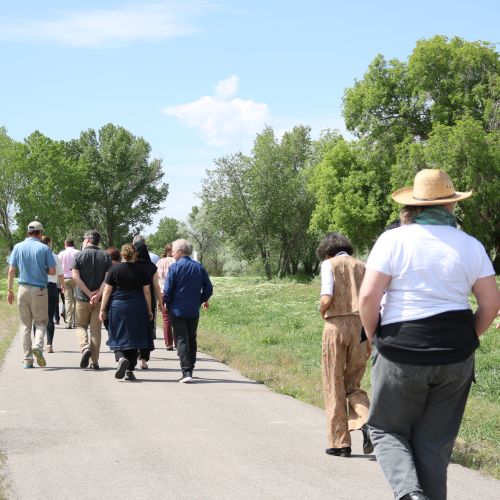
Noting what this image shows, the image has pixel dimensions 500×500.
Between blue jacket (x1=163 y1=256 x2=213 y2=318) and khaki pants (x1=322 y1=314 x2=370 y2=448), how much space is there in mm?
4456

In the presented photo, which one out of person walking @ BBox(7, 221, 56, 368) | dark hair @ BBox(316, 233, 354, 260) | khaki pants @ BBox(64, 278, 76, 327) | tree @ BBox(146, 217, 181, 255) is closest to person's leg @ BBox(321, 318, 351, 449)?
dark hair @ BBox(316, 233, 354, 260)

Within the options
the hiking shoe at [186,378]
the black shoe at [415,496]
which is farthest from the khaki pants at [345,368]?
the hiking shoe at [186,378]

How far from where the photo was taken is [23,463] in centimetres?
714

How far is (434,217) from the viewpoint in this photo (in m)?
4.90

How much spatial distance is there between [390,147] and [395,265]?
165 feet

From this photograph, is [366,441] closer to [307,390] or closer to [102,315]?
[307,390]

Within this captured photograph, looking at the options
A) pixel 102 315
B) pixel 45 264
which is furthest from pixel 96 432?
pixel 45 264

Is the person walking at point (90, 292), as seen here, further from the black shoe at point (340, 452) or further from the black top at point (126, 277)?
the black shoe at point (340, 452)

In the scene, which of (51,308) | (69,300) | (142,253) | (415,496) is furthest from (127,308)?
(69,300)

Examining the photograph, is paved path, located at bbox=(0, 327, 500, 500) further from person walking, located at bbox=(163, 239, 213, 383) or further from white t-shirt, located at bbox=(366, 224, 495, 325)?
white t-shirt, located at bbox=(366, 224, 495, 325)

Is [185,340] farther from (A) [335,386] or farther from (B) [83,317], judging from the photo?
(A) [335,386]

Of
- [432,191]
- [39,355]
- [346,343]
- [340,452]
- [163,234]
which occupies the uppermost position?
[432,191]

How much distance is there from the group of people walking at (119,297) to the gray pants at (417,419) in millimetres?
7447

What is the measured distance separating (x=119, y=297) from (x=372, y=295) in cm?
836
